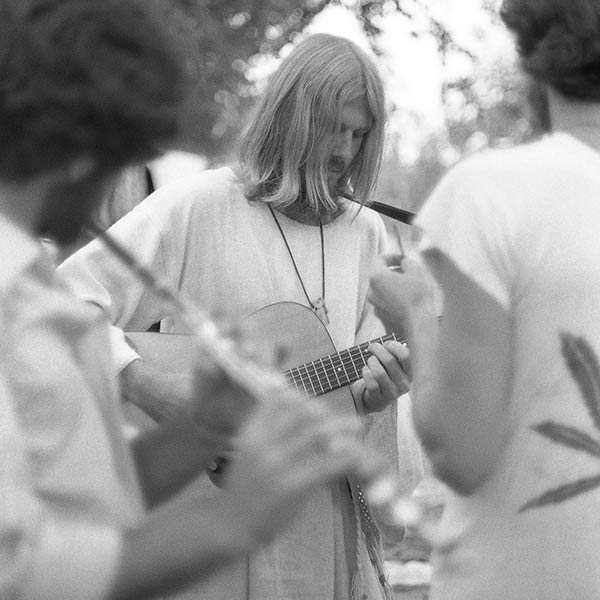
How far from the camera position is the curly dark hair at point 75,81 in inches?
47.4

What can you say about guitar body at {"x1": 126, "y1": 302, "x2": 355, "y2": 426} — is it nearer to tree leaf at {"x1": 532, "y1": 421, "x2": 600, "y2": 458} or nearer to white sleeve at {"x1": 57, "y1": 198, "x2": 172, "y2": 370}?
white sleeve at {"x1": 57, "y1": 198, "x2": 172, "y2": 370}

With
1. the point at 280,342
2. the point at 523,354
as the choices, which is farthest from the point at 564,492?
the point at 280,342

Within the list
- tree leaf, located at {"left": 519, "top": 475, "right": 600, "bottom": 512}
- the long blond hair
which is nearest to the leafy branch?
tree leaf, located at {"left": 519, "top": 475, "right": 600, "bottom": 512}

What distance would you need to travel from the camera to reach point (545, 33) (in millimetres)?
1559

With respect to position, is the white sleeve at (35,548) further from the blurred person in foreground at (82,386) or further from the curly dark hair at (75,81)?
the curly dark hair at (75,81)

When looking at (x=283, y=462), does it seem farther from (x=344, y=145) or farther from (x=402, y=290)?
(x=344, y=145)

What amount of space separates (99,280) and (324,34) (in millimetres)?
804

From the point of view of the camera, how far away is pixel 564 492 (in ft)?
5.00

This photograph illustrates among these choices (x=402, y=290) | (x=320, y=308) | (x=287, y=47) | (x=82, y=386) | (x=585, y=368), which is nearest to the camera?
(x=82, y=386)

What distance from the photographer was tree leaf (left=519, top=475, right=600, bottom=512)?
5.00ft

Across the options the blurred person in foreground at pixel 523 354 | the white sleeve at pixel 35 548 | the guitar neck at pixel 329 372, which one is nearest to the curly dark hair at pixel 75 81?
the white sleeve at pixel 35 548

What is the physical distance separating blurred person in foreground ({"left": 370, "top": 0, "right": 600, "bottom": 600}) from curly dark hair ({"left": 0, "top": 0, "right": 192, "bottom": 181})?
45cm

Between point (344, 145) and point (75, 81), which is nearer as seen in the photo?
point (75, 81)

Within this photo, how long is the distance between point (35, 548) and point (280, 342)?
171 cm
